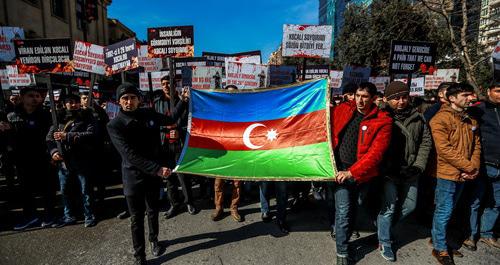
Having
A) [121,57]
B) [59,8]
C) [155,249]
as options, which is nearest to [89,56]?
[121,57]

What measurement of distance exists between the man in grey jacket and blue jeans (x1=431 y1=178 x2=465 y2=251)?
0.99 ft

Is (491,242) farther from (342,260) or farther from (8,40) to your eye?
(8,40)

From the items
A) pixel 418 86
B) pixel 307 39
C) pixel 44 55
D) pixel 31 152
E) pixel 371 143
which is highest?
pixel 307 39

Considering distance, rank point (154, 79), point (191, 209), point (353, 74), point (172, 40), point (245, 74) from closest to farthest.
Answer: point (191, 209), point (172, 40), point (245, 74), point (353, 74), point (154, 79)

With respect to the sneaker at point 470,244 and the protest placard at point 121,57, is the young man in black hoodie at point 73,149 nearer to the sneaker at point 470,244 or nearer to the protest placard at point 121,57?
the protest placard at point 121,57

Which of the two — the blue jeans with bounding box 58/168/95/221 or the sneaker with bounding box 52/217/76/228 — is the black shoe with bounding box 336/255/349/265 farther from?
the sneaker with bounding box 52/217/76/228

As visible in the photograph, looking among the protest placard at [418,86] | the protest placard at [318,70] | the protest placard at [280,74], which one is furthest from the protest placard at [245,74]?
the protest placard at [418,86]

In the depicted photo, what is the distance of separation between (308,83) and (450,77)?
29.0 feet

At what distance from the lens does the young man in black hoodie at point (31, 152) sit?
14.2 feet

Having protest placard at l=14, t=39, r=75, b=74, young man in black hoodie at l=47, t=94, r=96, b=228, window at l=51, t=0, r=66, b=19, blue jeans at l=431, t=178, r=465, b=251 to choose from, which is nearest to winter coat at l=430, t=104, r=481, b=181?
blue jeans at l=431, t=178, r=465, b=251

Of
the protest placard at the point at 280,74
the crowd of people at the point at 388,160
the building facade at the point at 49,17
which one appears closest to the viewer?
the crowd of people at the point at 388,160

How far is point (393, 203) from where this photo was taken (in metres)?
3.29

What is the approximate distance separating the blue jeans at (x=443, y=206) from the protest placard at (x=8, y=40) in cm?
753

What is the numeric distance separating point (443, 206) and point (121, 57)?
6246 mm
